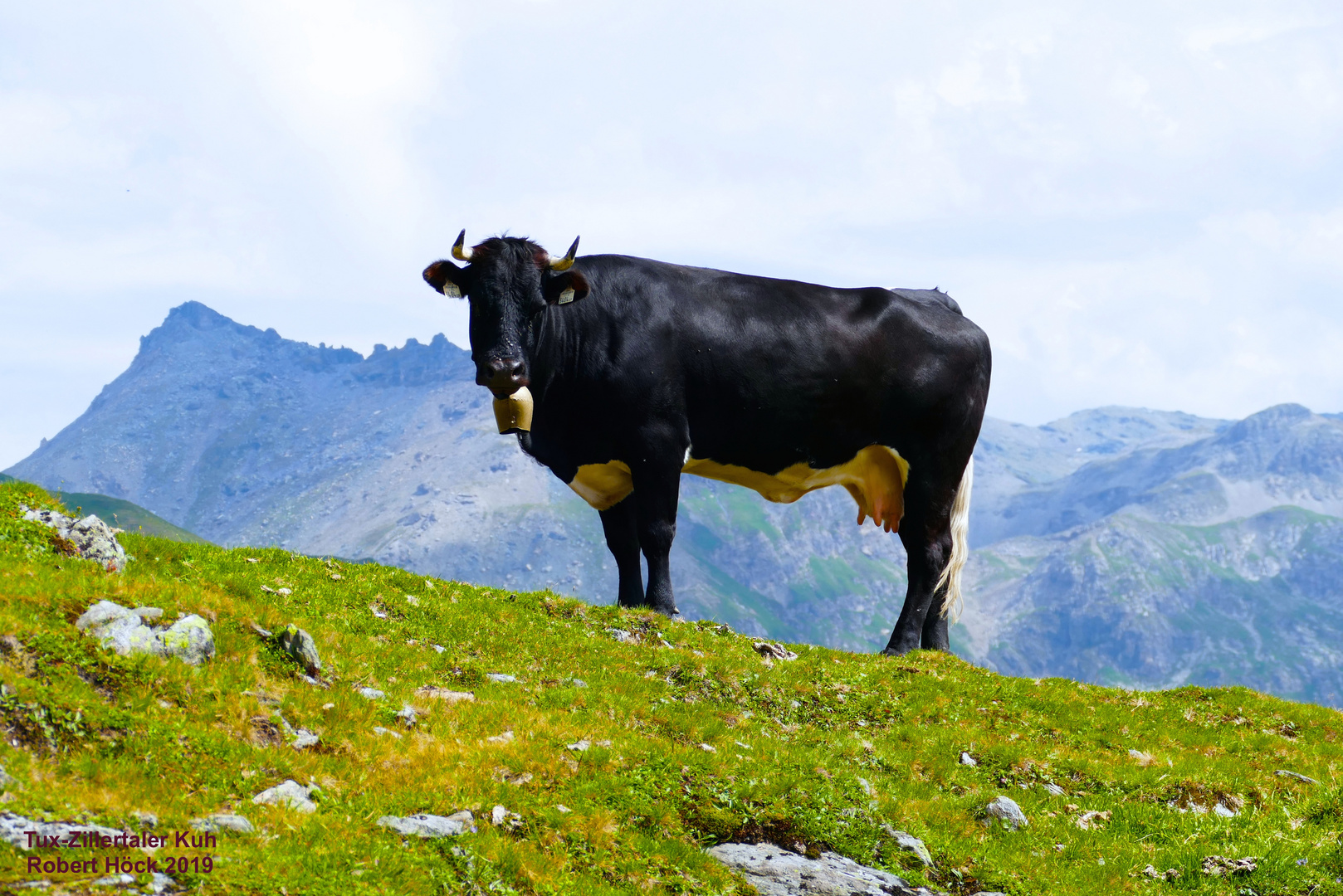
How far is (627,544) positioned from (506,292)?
506 cm

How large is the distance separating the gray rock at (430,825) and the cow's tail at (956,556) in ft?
42.3

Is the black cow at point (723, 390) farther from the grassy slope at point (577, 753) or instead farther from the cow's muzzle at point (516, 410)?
the grassy slope at point (577, 753)

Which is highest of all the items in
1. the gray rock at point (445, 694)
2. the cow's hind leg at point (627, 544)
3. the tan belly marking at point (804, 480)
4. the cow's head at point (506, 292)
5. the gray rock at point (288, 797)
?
the cow's head at point (506, 292)

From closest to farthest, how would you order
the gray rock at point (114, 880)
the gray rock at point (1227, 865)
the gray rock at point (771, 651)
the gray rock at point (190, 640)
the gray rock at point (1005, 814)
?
the gray rock at point (114, 880)
the gray rock at point (190, 640)
the gray rock at point (1227, 865)
the gray rock at point (1005, 814)
the gray rock at point (771, 651)

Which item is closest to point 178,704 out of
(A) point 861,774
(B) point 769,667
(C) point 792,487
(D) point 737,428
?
(A) point 861,774

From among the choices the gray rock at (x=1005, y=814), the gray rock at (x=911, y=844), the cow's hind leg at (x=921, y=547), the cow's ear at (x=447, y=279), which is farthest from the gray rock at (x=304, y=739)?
the cow's hind leg at (x=921, y=547)

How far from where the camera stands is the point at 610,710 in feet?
41.8

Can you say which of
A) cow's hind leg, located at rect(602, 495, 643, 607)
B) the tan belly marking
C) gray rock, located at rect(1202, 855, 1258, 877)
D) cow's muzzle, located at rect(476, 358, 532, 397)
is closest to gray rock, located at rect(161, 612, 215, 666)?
cow's muzzle, located at rect(476, 358, 532, 397)

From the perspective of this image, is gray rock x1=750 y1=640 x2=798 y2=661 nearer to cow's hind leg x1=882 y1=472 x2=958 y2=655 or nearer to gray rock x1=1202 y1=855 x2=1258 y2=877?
cow's hind leg x1=882 y1=472 x2=958 y2=655

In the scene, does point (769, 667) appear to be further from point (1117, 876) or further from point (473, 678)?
point (1117, 876)

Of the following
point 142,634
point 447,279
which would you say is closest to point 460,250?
point 447,279

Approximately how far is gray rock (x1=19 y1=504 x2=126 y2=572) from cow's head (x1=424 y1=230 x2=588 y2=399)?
5484mm

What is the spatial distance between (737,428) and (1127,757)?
7.60m

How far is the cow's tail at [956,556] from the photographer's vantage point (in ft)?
68.2
